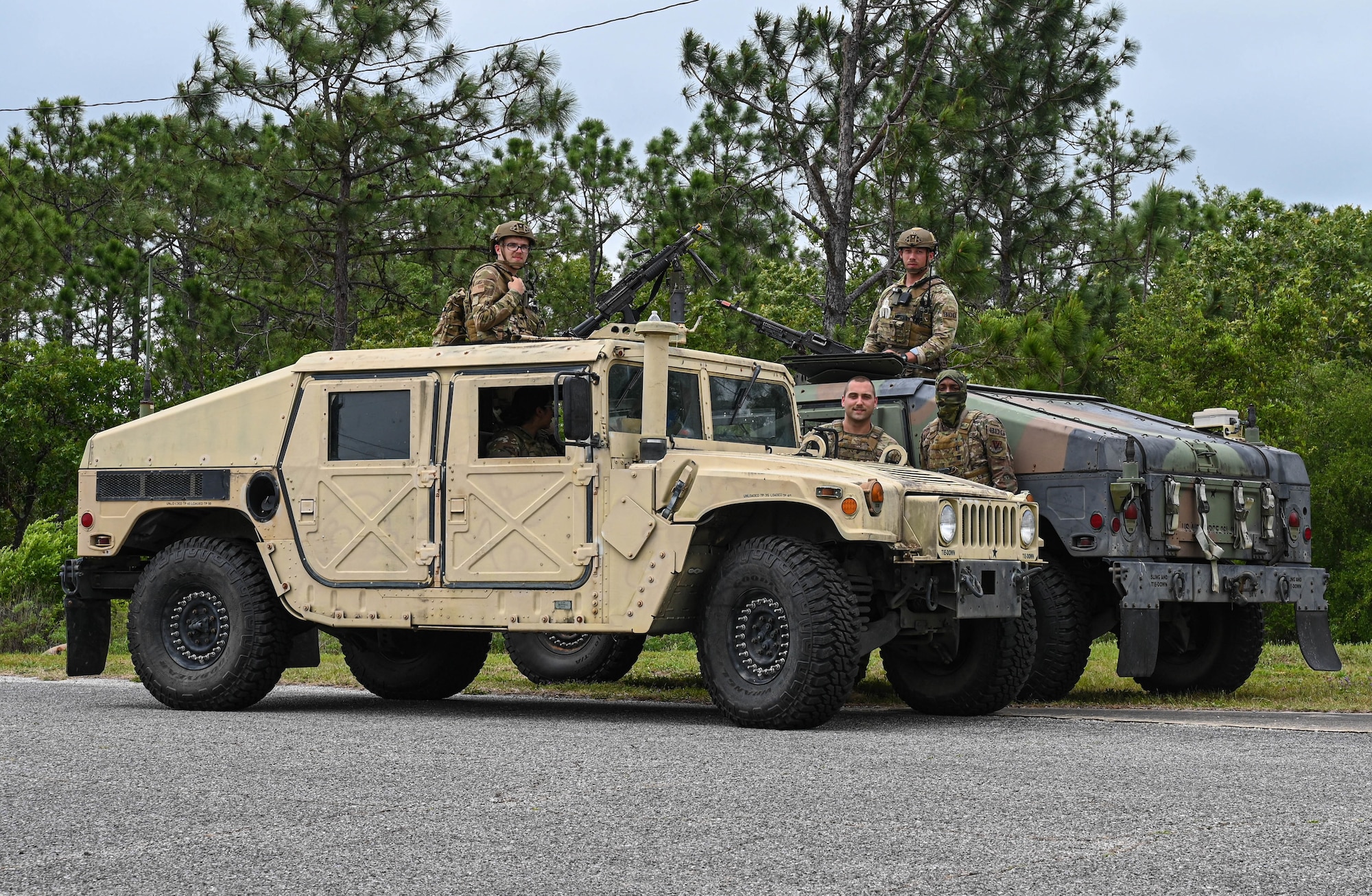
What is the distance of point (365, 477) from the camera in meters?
10.3

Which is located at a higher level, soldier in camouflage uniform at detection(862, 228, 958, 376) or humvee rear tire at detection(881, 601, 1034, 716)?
soldier in camouflage uniform at detection(862, 228, 958, 376)

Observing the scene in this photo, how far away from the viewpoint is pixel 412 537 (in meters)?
10.1

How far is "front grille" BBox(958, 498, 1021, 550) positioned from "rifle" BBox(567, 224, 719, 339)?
342cm

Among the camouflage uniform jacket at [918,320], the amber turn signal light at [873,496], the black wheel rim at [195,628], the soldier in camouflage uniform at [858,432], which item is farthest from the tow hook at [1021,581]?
the black wheel rim at [195,628]

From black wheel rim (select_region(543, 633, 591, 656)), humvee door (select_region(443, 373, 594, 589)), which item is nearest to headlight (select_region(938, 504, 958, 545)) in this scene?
humvee door (select_region(443, 373, 594, 589))

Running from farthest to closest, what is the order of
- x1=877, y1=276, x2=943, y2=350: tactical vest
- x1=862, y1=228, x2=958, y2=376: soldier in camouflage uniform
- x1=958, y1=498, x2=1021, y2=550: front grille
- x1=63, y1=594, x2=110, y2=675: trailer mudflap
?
x1=877, y1=276, x2=943, y2=350: tactical vest → x1=862, y1=228, x2=958, y2=376: soldier in camouflage uniform → x1=63, y1=594, x2=110, y2=675: trailer mudflap → x1=958, y1=498, x2=1021, y2=550: front grille

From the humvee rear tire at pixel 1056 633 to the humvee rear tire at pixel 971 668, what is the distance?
515 millimetres

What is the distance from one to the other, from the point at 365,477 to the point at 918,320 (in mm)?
4329

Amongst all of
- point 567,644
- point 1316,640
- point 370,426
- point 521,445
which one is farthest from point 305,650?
point 1316,640

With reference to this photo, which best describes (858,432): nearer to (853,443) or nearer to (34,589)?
(853,443)

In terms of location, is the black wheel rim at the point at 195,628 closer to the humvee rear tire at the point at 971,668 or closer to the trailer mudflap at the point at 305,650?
the trailer mudflap at the point at 305,650

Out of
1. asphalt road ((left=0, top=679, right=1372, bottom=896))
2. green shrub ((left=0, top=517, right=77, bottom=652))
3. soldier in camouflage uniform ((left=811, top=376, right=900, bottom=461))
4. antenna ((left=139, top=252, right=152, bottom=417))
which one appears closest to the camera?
asphalt road ((left=0, top=679, right=1372, bottom=896))

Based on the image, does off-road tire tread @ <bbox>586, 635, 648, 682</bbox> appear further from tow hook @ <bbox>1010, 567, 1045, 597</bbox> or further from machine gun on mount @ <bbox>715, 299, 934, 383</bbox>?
tow hook @ <bbox>1010, 567, 1045, 597</bbox>

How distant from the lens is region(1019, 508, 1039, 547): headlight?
9.60 metres
